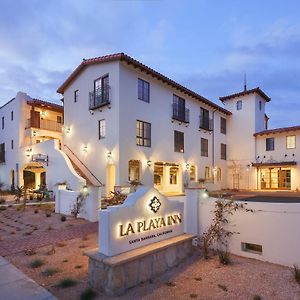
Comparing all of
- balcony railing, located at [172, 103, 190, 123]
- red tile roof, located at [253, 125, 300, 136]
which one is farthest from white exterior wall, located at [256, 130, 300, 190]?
balcony railing, located at [172, 103, 190, 123]

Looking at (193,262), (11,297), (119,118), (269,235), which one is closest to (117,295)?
(11,297)

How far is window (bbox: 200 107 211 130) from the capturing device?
25.2 meters

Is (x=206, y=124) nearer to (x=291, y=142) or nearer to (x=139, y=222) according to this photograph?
(x=291, y=142)

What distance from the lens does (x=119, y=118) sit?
55.2 feet

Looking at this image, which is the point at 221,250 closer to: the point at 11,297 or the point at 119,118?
the point at 11,297

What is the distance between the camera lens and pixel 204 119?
25.6m

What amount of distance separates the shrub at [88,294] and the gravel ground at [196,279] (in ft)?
0.31

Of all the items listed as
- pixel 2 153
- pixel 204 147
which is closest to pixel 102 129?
pixel 204 147

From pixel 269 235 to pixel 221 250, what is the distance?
1.38 metres

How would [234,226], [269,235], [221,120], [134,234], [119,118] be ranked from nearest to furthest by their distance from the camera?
[134,234], [269,235], [234,226], [119,118], [221,120]

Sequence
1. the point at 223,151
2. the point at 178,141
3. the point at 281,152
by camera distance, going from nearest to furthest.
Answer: the point at 178,141 → the point at 281,152 → the point at 223,151

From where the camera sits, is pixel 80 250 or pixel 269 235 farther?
pixel 80 250

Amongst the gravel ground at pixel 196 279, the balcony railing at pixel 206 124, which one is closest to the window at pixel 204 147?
the balcony railing at pixel 206 124

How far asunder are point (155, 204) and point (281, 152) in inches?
943
